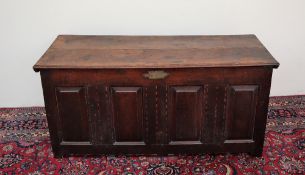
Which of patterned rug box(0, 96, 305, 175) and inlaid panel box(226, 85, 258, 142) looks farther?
patterned rug box(0, 96, 305, 175)

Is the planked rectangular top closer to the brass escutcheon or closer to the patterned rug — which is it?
the brass escutcheon

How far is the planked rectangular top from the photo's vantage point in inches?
92.0

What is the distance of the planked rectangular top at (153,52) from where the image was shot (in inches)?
92.0

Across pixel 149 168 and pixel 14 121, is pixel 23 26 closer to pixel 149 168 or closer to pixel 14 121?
pixel 14 121

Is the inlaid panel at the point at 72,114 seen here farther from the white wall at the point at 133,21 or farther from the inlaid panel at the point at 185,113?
the white wall at the point at 133,21

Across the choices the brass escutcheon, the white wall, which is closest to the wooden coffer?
the brass escutcheon

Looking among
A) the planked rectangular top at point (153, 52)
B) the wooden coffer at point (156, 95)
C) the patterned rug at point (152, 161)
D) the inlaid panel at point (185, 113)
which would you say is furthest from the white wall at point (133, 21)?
the inlaid panel at point (185, 113)

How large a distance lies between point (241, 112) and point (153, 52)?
2.30 feet

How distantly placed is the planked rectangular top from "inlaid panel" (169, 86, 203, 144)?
0.63ft

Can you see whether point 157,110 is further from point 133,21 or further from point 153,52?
point 133,21

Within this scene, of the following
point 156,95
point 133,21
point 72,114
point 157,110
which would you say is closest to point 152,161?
point 157,110

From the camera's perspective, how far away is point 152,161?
103 inches

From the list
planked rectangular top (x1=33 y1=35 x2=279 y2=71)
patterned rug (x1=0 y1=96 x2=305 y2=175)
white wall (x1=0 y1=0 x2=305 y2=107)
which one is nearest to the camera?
planked rectangular top (x1=33 y1=35 x2=279 y2=71)

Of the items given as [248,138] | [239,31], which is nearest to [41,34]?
[239,31]
